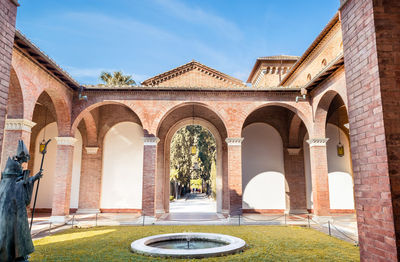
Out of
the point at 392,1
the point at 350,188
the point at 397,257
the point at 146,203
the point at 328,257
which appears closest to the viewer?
the point at 397,257

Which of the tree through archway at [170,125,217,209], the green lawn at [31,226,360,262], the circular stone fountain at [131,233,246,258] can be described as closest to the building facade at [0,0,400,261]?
the green lawn at [31,226,360,262]

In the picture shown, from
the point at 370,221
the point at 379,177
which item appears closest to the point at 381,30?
the point at 379,177

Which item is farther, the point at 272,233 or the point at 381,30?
the point at 272,233

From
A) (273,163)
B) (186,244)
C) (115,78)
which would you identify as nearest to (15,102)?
(186,244)

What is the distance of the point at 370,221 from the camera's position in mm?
3188

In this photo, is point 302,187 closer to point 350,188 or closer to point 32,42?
point 350,188

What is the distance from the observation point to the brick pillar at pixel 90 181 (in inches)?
630

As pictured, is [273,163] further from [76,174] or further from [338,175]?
[76,174]

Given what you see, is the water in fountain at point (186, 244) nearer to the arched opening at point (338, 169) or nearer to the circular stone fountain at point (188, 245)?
the circular stone fountain at point (188, 245)

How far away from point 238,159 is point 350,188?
7602 millimetres

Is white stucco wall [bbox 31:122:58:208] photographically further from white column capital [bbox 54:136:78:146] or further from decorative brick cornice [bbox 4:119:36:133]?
decorative brick cornice [bbox 4:119:36:133]

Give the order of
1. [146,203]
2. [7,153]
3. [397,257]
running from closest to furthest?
[397,257]
[7,153]
[146,203]

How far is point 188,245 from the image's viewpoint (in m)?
7.56

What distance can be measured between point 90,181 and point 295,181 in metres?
11.6
